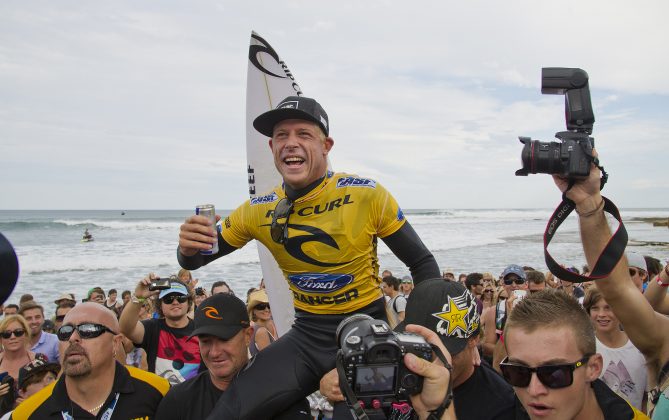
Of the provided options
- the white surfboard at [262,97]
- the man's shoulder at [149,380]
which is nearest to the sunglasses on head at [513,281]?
the white surfboard at [262,97]

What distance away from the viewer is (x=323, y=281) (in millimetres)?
3375

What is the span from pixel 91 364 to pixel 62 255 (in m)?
36.5

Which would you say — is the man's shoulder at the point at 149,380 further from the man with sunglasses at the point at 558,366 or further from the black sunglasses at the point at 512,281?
the black sunglasses at the point at 512,281

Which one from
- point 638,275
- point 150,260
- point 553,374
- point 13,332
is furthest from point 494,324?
point 150,260

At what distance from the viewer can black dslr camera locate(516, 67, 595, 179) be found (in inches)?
Answer: 88.4

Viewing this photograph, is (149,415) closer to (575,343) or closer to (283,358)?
(283,358)

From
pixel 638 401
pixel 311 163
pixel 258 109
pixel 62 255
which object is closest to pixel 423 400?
pixel 311 163

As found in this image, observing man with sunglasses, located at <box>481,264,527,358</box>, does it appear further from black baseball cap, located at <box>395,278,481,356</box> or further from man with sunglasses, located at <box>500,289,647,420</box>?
man with sunglasses, located at <box>500,289,647,420</box>

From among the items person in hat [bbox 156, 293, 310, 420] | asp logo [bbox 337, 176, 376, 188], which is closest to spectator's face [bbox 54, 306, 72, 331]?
person in hat [bbox 156, 293, 310, 420]

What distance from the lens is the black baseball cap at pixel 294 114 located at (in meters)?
3.31

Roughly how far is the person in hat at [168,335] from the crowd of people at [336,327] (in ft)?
4.54

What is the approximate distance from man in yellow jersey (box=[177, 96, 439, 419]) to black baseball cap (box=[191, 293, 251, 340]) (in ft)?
0.95

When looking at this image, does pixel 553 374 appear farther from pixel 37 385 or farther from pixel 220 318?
pixel 37 385

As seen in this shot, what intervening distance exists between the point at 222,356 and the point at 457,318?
Result: 1.54m
